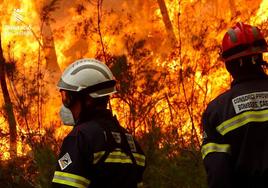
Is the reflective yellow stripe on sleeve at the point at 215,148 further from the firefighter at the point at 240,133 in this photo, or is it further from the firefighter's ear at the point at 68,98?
the firefighter's ear at the point at 68,98

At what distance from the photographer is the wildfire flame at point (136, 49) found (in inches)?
383

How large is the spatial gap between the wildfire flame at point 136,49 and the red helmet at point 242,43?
4862mm

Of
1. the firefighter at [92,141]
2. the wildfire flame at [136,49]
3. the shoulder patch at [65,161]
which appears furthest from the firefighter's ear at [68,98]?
the wildfire flame at [136,49]

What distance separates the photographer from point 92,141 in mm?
2535

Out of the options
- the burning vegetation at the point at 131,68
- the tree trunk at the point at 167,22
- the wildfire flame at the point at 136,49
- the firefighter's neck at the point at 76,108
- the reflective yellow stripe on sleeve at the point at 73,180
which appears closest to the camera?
the reflective yellow stripe on sleeve at the point at 73,180

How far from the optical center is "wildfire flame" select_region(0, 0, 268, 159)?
973 centimetres

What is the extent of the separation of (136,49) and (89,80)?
7994 millimetres

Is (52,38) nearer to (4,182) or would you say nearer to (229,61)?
(4,182)

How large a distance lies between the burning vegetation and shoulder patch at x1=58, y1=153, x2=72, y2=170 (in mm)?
3693

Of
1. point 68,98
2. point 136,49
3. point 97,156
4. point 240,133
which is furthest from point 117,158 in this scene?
point 136,49

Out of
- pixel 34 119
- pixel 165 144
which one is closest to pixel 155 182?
pixel 165 144

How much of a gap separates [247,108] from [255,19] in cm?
903

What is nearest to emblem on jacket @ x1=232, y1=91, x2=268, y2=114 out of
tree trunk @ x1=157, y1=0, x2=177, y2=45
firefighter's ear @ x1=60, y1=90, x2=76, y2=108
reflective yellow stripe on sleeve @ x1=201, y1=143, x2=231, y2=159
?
reflective yellow stripe on sleeve @ x1=201, y1=143, x2=231, y2=159

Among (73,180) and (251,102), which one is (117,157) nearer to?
(73,180)
